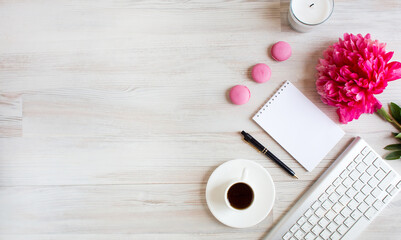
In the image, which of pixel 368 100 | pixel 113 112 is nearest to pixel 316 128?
pixel 368 100

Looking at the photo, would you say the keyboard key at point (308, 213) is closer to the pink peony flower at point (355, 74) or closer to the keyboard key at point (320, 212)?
the keyboard key at point (320, 212)

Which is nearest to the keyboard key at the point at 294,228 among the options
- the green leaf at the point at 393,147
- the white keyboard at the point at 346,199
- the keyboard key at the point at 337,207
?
the white keyboard at the point at 346,199

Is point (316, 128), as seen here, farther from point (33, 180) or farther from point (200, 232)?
point (33, 180)

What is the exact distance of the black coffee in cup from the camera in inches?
32.3

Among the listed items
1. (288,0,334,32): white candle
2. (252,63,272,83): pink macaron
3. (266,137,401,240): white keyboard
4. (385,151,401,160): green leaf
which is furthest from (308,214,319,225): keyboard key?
(288,0,334,32): white candle

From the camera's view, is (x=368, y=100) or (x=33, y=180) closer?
(x=368, y=100)

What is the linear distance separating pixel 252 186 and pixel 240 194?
1.8 inches

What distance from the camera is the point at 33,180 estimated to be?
90cm

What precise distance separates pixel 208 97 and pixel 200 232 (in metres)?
0.35

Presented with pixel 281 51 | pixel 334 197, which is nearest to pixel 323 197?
pixel 334 197

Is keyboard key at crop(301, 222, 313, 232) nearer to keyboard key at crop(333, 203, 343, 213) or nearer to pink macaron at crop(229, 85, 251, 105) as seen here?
keyboard key at crop(333, 203, 343, 213)

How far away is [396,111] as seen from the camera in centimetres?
86

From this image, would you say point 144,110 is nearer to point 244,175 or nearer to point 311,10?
point 244,175

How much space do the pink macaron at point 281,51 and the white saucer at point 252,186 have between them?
28 centimetres
